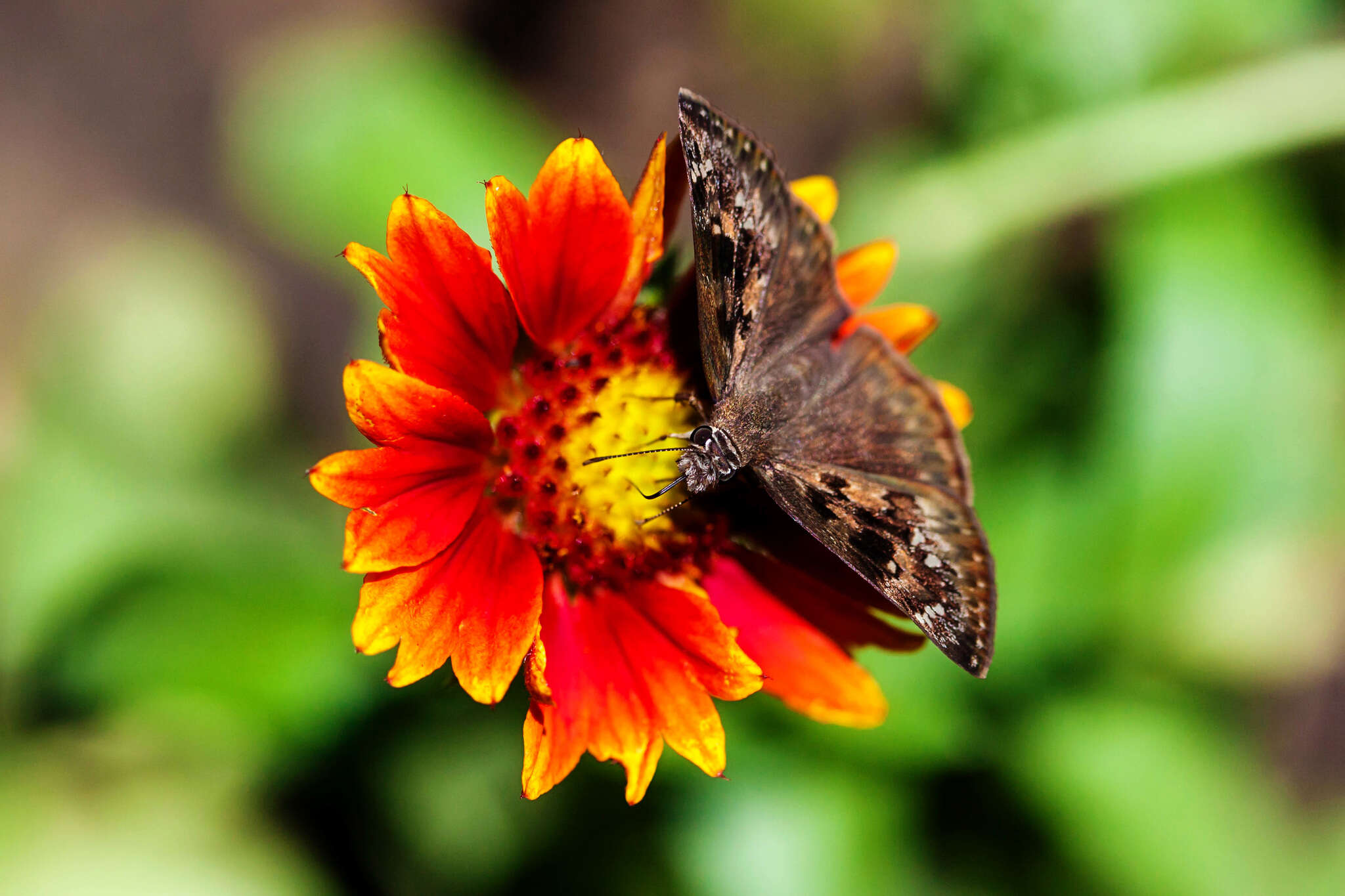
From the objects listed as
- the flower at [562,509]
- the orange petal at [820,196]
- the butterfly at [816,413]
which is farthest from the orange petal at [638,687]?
the orange petal at [820,196]

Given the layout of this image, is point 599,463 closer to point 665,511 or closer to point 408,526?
point 665,511

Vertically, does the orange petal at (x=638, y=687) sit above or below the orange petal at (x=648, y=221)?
below

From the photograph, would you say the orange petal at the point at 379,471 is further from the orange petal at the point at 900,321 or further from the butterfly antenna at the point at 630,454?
the orange petal at the point at 900,321

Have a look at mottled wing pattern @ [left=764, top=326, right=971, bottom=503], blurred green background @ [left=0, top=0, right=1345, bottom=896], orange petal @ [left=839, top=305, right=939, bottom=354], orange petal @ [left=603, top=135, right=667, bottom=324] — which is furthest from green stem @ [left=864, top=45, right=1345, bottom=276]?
orange petal @ [left=603, top=135, right=667, bottom=324]

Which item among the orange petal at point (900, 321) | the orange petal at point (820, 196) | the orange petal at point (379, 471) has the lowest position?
the orange petal at point (379, 471)

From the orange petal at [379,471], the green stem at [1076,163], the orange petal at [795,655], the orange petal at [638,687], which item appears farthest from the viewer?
the green stem at [1076,163]

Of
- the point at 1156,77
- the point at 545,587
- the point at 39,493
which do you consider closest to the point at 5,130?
the point at 39,493

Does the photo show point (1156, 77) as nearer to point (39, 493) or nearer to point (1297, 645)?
point (1297, 645)
